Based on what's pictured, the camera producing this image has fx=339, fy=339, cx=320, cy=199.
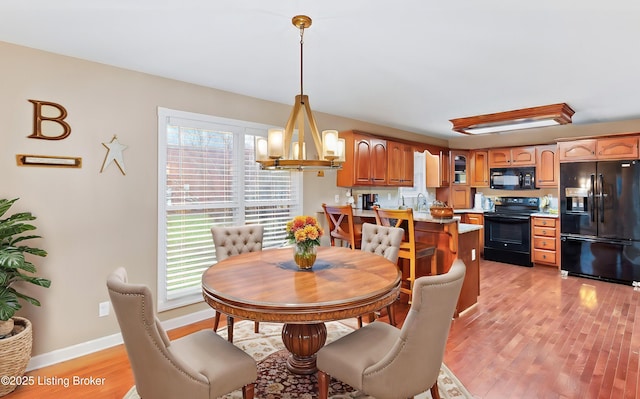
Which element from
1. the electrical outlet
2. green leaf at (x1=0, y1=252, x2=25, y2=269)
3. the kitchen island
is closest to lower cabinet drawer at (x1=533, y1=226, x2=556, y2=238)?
the kitchen island

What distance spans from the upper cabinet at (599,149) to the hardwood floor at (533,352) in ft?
6.30

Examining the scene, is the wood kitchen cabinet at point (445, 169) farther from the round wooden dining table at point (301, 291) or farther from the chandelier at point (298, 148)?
the chandelier at point (298, 148)

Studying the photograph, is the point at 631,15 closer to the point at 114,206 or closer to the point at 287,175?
the point at 287,175

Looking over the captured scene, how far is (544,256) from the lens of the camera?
5.70 meters

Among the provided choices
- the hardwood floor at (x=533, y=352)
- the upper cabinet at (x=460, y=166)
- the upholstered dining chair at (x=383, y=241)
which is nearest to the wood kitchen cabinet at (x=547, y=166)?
the upper cabinet at (x=460, y=166)

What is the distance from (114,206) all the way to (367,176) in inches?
131

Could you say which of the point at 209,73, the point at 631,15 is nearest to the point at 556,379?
the point at 631,15

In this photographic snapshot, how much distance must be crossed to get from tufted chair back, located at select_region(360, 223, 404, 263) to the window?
1.41 m

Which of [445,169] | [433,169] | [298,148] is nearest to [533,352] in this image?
[298,148]

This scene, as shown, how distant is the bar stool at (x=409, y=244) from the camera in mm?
3441

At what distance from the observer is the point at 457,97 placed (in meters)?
3.99

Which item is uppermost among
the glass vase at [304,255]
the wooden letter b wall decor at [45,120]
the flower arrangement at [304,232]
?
the wooden letter b wall decor at [45,120]

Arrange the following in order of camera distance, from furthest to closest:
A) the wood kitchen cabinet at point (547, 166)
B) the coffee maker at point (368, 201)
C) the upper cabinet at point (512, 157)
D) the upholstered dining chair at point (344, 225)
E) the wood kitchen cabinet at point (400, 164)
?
the upper cabinet at point (512, 157) → the wood kitchen cabinet at point (547, 166) → the wood kitchen cabinet at point (400, 164) → the coffee maker at point (368, 201) → the upholstered dining chair at point (344, 225)

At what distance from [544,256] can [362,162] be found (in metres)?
3.56
